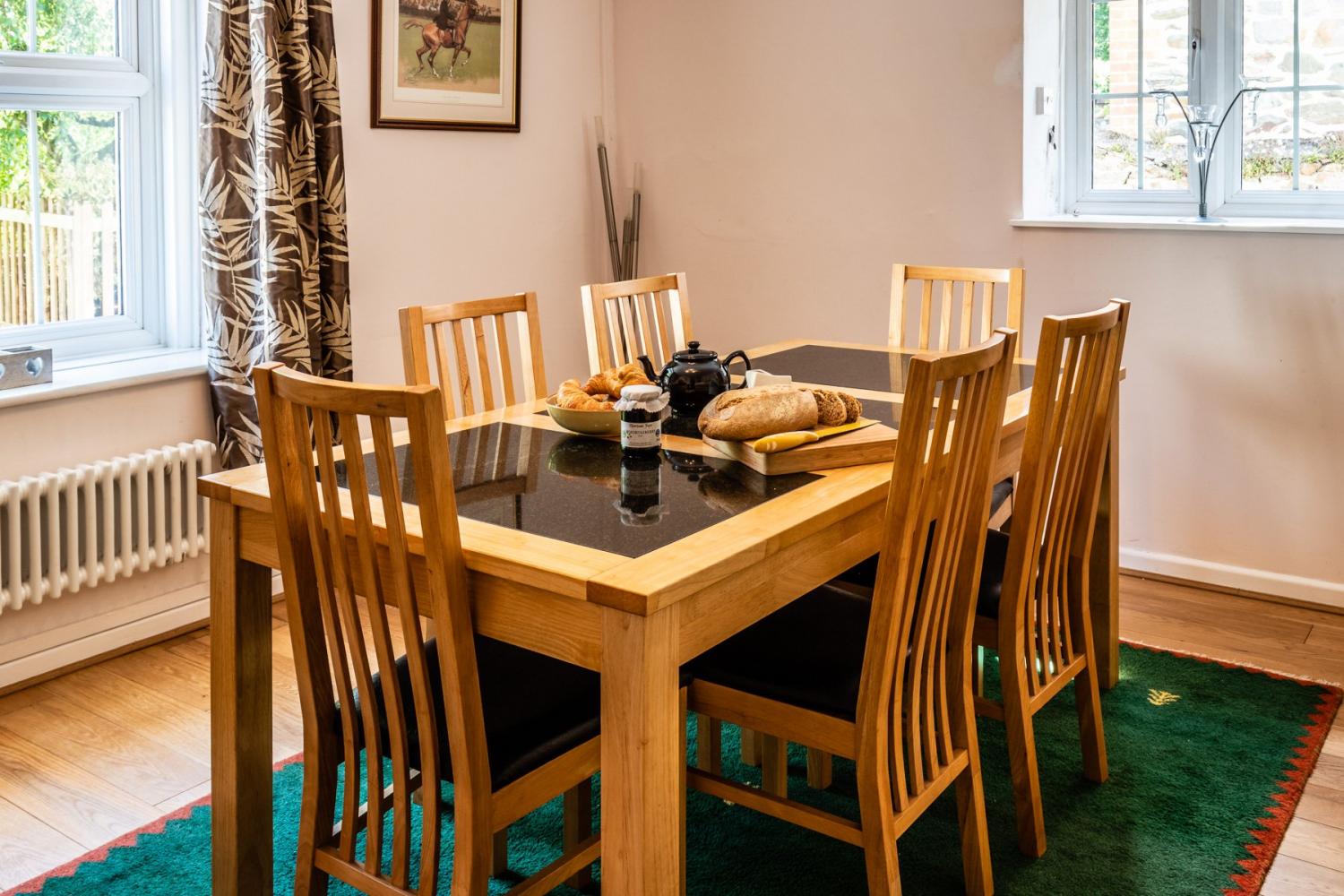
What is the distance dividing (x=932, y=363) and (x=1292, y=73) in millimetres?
2450

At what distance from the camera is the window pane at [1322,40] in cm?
329

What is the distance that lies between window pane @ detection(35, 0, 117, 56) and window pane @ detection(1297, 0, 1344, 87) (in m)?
3.05

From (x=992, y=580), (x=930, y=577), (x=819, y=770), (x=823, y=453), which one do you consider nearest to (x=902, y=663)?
(x=930, y=577)

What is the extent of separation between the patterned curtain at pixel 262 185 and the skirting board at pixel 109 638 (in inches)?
15.5

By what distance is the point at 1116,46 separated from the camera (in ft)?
11.9

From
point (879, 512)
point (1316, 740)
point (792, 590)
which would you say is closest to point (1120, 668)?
point (1316, 740)

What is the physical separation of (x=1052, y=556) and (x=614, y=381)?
848 millimetres

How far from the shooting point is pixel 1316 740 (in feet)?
8.50

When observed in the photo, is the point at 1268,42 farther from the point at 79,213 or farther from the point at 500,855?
the point at 79,213

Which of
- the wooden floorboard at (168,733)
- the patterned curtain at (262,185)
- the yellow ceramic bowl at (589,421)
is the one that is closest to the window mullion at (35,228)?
the patterned curtain at (262,185)

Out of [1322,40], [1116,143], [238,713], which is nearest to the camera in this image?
[238,713]

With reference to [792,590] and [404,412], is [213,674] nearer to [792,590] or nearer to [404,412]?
[404,412]

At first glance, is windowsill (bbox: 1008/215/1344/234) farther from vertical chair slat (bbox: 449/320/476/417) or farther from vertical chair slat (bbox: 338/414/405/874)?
vertical chair slat (bbox: 338/414/405/874)

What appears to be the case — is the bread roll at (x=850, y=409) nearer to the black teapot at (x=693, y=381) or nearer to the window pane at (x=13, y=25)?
the black teapot at (x=693, y=381)
